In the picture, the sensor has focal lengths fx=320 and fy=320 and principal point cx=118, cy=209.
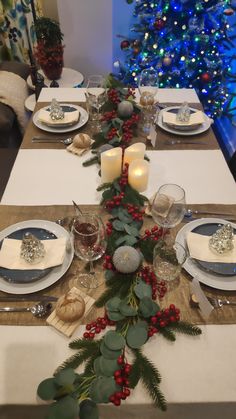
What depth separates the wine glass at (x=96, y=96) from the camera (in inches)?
54.2

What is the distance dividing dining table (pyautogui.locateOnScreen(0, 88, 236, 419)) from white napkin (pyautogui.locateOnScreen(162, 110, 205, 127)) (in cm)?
26

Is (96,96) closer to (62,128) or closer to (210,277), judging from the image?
(62,128)

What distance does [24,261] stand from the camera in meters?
0.85

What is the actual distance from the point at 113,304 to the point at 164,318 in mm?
123

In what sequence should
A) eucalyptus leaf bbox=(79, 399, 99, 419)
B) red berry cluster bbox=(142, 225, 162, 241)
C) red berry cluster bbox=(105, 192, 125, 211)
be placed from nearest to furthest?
eucalyptus leaf bbox=(79, 399, 99, 419) < red berry cluster bbox=(142, 225, 162, 241) < red berry cluster bbox=(105, 192, 125, 211)

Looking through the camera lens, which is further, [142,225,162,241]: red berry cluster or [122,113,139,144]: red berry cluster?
[122,113,139,144]: red berry cluster

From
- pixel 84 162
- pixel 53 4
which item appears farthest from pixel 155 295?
pixel 53 4

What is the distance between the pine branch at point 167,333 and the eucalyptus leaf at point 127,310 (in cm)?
8

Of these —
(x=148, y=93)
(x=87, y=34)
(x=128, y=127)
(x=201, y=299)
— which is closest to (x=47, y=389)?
(x=201, y=299)

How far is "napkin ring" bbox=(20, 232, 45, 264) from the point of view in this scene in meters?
0.83

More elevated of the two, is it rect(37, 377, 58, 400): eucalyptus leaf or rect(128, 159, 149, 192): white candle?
rect(128, 159, 149, 192): white candle

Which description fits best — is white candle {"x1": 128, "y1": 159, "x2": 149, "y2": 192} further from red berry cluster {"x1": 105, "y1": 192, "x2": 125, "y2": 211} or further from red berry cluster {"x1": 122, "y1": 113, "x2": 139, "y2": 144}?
red berry cluster {"x1": 122, "y1": 113, "x2": 139, "y2": 144}

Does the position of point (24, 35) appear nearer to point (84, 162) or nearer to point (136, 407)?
point (84, 162)

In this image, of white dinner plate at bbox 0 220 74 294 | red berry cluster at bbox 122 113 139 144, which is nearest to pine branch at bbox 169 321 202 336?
white dinner plate at bbox 0 220 74 294
